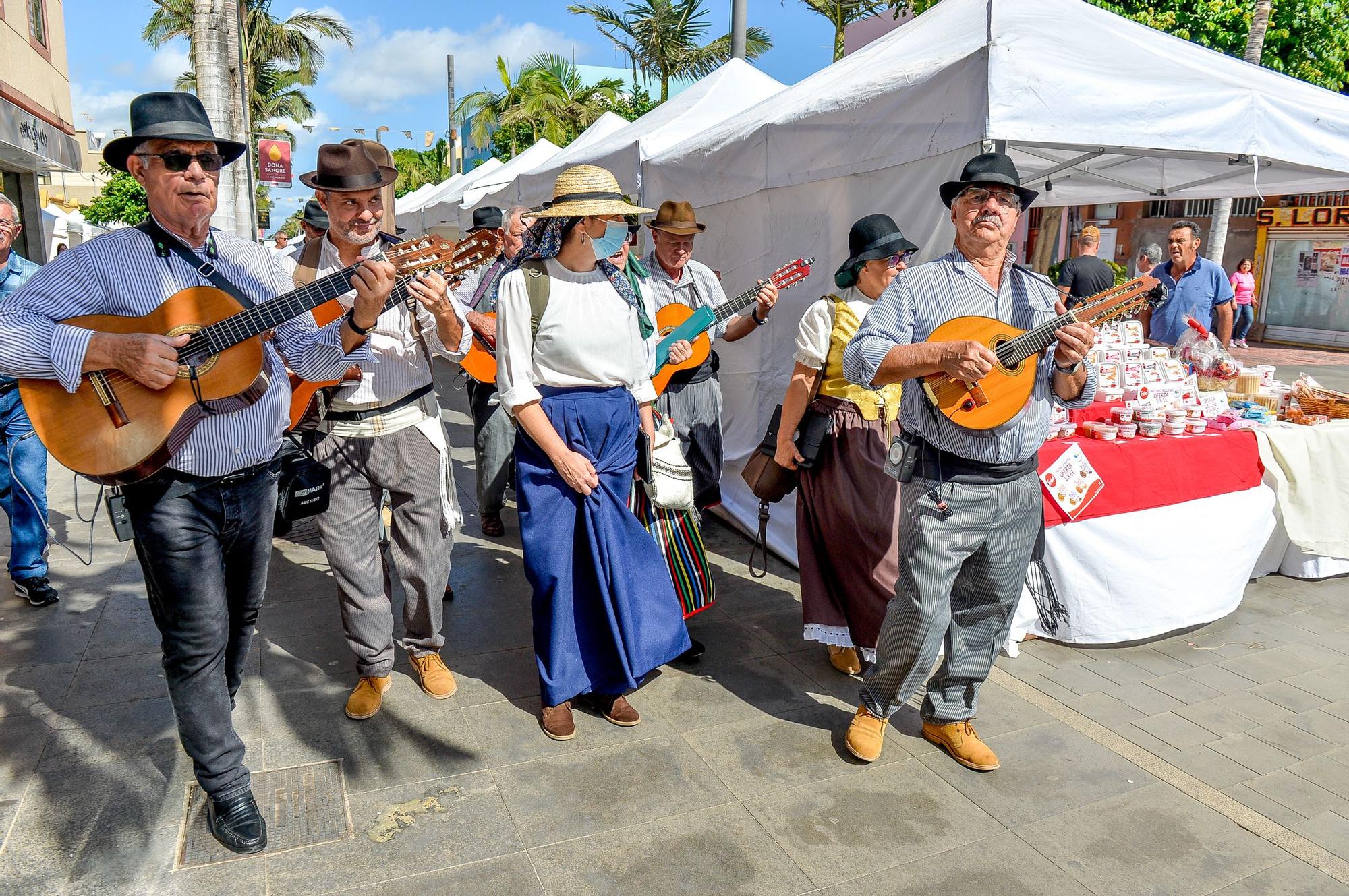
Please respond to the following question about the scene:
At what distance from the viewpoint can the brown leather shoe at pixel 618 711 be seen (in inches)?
129

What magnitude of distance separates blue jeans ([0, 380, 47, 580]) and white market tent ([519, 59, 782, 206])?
417 cm

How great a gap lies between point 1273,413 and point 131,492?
5.44 meters

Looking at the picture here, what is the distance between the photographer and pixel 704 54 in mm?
20781

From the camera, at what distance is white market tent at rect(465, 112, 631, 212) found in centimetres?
927

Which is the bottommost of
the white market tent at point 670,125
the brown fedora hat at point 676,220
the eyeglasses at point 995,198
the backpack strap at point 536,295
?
the backpack strap at point 536,295

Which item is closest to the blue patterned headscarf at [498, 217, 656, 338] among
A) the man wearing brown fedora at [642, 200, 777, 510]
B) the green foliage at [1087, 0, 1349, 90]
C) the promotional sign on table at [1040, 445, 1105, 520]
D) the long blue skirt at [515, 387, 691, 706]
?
the long blue skirt at [515, 387, 691, 706]

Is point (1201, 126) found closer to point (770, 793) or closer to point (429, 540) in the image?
point (770, 793)

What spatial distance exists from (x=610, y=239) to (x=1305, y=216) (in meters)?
21.9

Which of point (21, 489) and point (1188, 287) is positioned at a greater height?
point (1188, 287)

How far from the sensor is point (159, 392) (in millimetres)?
2311

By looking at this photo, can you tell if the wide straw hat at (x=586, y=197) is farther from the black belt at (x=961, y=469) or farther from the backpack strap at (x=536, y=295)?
the black belt at (x=961, y=469)

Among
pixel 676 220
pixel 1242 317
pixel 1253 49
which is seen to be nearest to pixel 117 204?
pixel 676 220

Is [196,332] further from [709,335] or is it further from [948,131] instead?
[948,131]

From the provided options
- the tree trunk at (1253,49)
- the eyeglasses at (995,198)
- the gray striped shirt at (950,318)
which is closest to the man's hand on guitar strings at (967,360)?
the gray striped shirt at (950,318)
